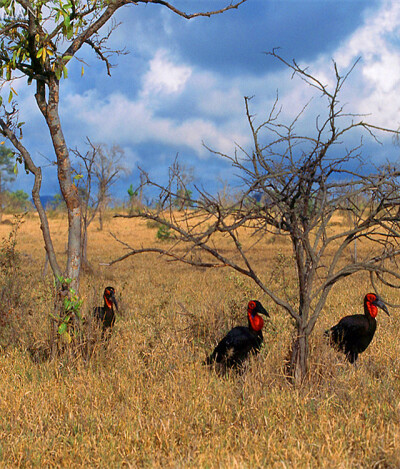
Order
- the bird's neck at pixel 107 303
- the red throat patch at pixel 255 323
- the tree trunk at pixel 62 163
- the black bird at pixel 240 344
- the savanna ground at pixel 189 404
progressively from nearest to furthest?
the savanna ground at pixel 189 404 < the black bird at pixel 240 344 < the red throat patch at pixel 255 323 < the tree trunk at pixel 62 163 < the bird's neck at pixel 107 303

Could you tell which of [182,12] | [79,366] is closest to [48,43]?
[182,12]

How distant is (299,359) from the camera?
4.33 m

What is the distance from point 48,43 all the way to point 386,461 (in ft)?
17.2

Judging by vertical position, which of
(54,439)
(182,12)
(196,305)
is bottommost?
(54,439)

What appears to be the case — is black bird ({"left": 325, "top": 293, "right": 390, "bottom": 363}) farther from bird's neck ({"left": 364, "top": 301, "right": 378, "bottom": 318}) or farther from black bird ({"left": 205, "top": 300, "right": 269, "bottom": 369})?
black bird ({"left": 205, "top": 300, "right": 269, "bottom": 369})

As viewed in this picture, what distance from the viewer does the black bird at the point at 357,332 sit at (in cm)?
518

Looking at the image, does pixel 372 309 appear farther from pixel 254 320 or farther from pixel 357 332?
pixel 254 320

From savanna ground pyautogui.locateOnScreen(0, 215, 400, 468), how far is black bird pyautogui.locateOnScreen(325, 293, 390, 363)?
19 cm

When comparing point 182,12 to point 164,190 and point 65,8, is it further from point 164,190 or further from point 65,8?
point 164,190

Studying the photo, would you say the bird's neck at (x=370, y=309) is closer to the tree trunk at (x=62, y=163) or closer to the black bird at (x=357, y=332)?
the black bird at (x=357, y=332)

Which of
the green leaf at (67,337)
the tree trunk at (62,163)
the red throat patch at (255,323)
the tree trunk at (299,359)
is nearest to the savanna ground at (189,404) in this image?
the tree trunk at (299,359)

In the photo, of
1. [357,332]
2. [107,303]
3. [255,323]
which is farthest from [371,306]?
[107,303]

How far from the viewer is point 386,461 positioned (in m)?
2.98

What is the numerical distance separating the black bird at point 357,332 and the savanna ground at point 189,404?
0.62 ft
